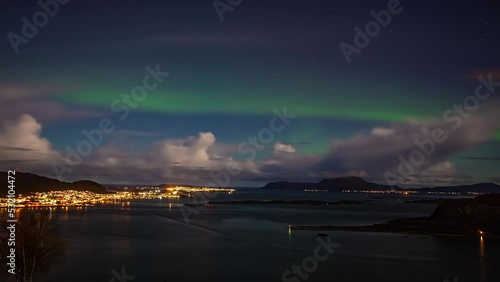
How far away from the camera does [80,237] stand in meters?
62.7

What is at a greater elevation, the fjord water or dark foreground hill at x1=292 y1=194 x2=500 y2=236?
dark foreground hill at x1=292 y1=194 x2=500 y2=236

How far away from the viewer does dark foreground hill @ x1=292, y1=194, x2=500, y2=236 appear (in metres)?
69.0

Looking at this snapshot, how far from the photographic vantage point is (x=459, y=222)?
7294cm

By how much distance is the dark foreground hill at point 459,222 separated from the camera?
6900 cm

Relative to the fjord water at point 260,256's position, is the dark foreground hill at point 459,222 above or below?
above

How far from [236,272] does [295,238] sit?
Result: 2399 cm

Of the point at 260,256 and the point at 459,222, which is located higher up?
the point at 459,222

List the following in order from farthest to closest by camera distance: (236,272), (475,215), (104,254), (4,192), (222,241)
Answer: (4,192) → (475,215) → (222,241) → (104,254) → (236,272)

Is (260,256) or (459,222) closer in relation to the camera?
(260,256)

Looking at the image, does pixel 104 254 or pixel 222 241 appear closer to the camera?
pixel 104 254

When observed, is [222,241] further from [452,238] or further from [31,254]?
[31,254]

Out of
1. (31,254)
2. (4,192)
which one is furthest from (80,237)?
(4,192)

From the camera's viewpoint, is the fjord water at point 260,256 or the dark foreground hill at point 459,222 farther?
the dark foreground hill at point 459,222

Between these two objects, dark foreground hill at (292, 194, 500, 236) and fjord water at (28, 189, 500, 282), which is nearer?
fjord water at (28, 189, 500, 282)
